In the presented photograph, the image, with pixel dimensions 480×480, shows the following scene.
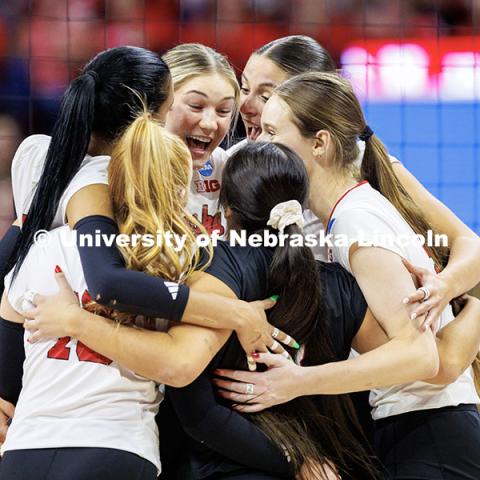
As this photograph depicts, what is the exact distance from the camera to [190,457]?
1.88m

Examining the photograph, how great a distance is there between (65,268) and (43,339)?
0.16 meters

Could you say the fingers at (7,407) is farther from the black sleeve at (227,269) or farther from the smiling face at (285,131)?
the smiling face at (285,131)

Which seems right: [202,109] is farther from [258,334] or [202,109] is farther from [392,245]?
[258,334]

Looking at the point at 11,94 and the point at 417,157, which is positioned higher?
the point at 11,94

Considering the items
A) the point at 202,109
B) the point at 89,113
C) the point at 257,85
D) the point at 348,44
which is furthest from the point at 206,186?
the point at 348,44

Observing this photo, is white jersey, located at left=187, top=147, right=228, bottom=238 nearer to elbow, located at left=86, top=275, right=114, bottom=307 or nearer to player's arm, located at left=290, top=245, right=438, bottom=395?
player's arm, located at left=290, top=245, right=438, bottom=395

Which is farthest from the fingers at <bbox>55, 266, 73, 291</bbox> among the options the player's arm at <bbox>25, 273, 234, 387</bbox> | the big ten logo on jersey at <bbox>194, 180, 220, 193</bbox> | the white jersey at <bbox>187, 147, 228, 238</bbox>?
the big ten logo on jersey at <bbox>194, 180, 220, 193</bbox>

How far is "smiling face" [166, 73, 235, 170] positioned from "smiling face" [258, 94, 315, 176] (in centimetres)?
42

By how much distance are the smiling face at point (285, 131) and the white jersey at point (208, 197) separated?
15.3 inches

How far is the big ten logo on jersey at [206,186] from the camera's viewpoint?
112 inches

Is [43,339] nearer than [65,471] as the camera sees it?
No

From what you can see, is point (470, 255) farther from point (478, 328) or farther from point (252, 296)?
point (252, 296)

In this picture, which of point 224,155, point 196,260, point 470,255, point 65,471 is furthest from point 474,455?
point 224,155

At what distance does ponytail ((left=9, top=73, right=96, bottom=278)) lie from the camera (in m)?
1.96
